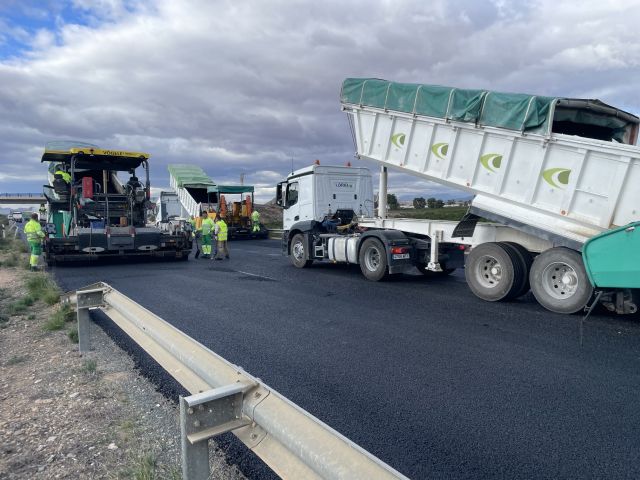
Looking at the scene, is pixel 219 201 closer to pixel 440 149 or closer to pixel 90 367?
pixel 440 149

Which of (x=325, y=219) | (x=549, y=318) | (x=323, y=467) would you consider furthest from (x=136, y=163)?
(x=323, y=467)

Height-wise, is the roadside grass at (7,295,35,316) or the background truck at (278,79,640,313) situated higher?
the background truck at (278,79,640,313)

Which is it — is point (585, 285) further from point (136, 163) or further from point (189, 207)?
point (189, 207)

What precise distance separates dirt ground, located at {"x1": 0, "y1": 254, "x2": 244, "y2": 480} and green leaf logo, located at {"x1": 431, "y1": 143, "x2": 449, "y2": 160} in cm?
621

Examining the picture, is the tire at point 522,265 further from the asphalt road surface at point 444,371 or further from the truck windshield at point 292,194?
the truck windshield at point 292,194

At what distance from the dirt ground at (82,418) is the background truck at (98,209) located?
849cm

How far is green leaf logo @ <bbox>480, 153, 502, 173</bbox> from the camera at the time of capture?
26.3 feet

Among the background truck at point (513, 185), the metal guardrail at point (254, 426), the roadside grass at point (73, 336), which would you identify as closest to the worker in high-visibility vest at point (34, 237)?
the roadside grass at point (73, 336)

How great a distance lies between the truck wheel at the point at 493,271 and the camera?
762cm

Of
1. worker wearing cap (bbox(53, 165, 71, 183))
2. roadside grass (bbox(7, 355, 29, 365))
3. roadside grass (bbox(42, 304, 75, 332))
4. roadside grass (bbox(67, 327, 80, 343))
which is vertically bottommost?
roadside grass (bbox(7, 355, 29, 365))

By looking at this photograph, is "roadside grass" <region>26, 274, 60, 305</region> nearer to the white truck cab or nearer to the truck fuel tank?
the truck fuel tank

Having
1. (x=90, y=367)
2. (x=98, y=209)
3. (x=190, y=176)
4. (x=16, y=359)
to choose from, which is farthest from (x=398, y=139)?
(x=190, y=176)

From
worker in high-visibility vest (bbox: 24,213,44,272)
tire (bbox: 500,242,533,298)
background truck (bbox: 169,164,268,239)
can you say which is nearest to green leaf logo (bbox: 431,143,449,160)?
tire (bbox: 500,242,533,298)

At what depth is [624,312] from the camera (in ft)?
21.5
